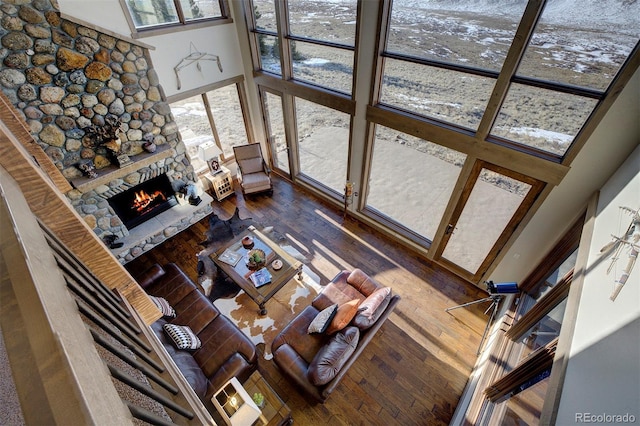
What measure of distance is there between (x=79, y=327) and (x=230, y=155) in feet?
20.4

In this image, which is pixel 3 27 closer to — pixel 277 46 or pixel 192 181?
pixel 192 181

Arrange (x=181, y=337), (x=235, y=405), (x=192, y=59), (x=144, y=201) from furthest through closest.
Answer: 1. (x=144, y=201)
2. (x=192, y=59)
3. (x=181, y=337)
4. (x=235, y=405)

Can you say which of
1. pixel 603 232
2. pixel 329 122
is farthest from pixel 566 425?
pixel 329 122

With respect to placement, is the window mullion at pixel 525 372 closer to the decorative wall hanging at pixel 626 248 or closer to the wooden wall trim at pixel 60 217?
the decorative wall hanging at pixel 626 248

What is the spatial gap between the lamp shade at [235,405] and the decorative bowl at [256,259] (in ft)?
5.03

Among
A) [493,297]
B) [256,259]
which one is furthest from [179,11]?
[493,297]

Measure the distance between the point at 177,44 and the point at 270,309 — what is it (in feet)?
13.9

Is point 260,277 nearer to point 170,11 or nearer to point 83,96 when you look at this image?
point 83,96

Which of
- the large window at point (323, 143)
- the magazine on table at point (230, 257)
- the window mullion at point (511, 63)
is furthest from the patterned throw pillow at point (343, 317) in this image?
the large window at point (323, 143)

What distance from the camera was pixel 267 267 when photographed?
4.25 m

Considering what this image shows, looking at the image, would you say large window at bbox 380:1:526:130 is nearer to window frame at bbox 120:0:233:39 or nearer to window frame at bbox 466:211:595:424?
window frame at bbox 466:211:595:424

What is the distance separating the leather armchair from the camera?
18.7ft

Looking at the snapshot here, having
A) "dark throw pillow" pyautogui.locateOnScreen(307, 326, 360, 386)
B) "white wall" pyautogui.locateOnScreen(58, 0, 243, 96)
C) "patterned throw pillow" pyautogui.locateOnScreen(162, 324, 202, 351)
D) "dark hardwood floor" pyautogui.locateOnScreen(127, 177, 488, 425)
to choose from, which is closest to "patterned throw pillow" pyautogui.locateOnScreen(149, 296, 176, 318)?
"patterned throw pillow" pyautogui.locateOnScreen(162, 324, 202, 351)

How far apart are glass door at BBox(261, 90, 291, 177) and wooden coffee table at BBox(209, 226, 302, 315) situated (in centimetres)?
207
